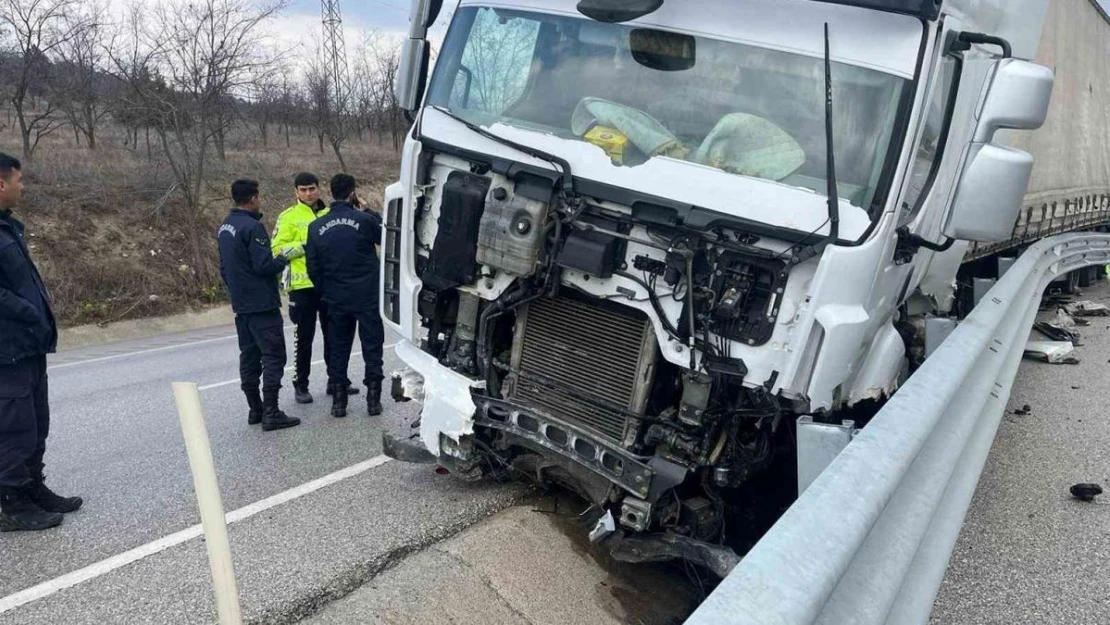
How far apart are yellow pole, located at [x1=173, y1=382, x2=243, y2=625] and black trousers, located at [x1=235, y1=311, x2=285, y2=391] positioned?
12.8 feet

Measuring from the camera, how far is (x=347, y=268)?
5.89 meters

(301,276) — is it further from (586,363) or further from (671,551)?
(671,551)

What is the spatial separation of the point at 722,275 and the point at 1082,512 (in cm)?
226

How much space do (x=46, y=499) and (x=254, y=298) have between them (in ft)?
6.34

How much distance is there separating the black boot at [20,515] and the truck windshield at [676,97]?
9.89ft

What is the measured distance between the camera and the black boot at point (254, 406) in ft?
19.7

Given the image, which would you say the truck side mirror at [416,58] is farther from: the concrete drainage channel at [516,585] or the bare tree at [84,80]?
the bare tree at [84,80]

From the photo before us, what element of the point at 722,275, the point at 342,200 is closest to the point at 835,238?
the point at 722,275

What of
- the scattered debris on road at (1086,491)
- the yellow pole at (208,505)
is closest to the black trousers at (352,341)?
the yellow pole at (208,505)

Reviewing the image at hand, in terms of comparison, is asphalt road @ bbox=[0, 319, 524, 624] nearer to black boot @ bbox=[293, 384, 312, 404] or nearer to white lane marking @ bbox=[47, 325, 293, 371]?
black boot @ bbox=[293, 384, 312, 404]

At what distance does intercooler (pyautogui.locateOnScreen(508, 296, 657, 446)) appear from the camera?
3795 millimetres

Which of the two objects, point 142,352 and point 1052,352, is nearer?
point 1052,352

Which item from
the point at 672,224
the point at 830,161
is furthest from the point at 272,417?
the point at 830,161

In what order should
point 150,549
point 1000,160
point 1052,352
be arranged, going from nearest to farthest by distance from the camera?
point 1000,160, point 150,549, point 1052,352
